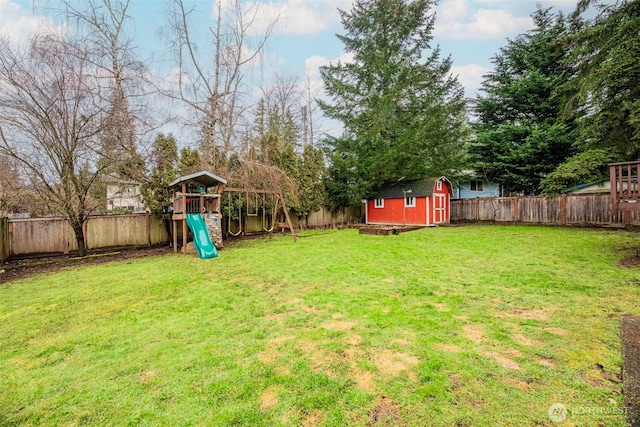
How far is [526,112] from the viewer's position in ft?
52.8

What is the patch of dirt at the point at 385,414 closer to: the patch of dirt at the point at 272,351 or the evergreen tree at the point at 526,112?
the patch of dirt at the point at 272,351

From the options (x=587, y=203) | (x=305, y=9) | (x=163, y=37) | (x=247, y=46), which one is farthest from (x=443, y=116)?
(x=163, y=37)

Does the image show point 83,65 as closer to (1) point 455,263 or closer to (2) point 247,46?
(2) point 247,46

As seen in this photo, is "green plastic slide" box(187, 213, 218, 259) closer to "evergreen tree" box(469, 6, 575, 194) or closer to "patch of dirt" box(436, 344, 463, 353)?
"patch of dirt" box(436, 344, 463, 353)

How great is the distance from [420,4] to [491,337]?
19.5m

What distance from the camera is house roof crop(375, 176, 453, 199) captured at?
14.9 metres

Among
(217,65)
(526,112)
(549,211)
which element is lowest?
(549,211)

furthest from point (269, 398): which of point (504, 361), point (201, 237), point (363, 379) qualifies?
point (201, 237)

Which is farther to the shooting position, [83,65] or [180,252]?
[180,252]

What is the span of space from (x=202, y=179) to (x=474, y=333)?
842 centimetres

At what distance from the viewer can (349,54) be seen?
17781 millimetres

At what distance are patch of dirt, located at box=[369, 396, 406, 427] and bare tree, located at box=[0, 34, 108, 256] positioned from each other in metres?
8.92

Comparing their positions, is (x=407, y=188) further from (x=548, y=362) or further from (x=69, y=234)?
(x=69, y=234)

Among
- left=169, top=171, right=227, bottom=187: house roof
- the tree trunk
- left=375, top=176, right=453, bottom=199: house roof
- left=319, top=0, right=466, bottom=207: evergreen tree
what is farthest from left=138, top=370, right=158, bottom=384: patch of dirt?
left=375, top=176, right=453, bottom=199: house roof
